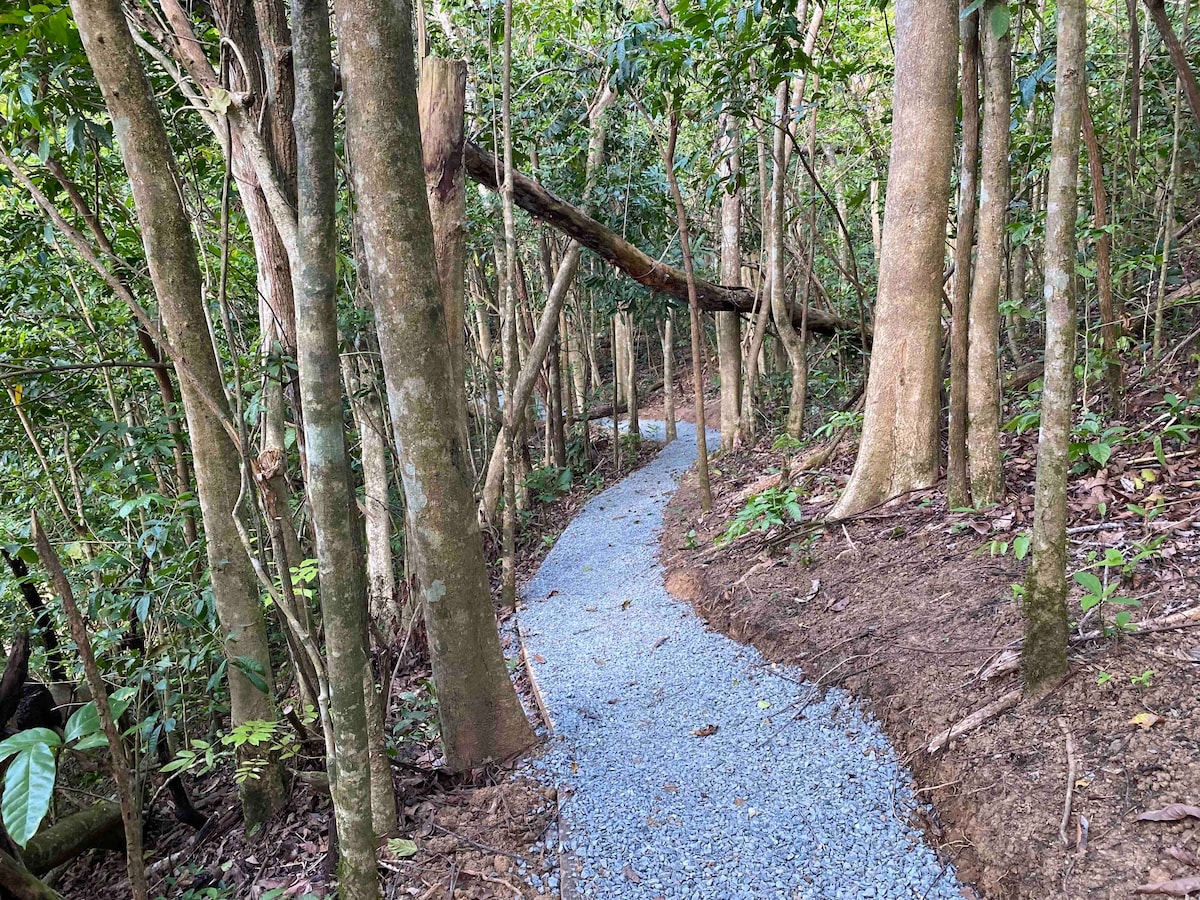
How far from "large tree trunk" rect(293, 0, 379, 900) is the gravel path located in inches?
55.9

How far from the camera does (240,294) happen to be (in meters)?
5.34

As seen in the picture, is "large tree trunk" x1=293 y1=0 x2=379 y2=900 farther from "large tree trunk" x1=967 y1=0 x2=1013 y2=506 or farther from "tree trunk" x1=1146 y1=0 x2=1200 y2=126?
"tree trunk" x1=1146 y1=0 x2=1200 y2=126

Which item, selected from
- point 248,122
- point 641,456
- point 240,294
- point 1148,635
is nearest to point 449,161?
point 240,294

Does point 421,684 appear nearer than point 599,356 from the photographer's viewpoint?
Yes

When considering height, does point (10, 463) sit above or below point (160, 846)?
above

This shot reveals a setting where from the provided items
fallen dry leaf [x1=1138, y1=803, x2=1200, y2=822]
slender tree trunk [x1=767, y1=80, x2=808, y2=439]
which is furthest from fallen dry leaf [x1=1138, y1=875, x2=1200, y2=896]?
slender tree trunk [x1=767, y1=80, x2=808, y2=439]

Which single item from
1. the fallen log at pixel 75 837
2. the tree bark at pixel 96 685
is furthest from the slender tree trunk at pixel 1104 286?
the fallen log at pixel 75 837

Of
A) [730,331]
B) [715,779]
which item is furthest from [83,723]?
[730,331]

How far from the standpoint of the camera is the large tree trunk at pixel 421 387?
296cm

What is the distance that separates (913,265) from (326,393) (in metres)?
4.78

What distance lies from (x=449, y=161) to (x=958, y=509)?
4.07 m

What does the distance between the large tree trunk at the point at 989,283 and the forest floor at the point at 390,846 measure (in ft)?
11.1

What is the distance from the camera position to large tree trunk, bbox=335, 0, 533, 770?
2.96 metres

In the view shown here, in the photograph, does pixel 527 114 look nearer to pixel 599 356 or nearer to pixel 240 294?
pixel 240 294
